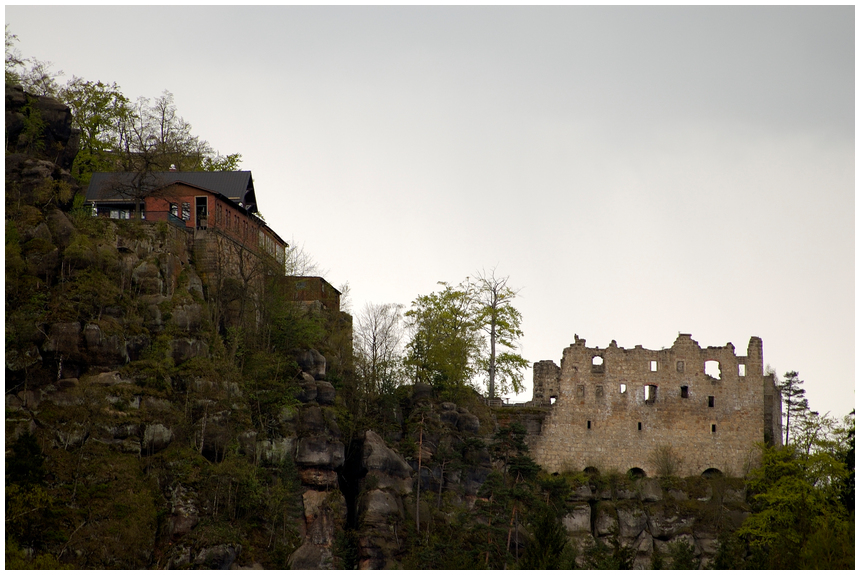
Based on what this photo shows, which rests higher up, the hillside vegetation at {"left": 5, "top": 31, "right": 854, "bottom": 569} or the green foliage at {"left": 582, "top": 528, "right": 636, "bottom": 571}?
the hillside vegetation at {"left": 5, "top": 31, "right": 854, "bottom": 569}

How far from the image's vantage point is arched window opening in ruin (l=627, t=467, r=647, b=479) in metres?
60.7

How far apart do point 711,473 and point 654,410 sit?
4.76 metres

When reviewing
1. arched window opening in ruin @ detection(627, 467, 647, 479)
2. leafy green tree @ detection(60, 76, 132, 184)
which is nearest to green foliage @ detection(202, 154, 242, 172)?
leafy green tree @ detection(60, 76, 132, 184)

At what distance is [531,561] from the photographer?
152 feet

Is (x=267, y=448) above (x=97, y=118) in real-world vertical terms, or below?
below

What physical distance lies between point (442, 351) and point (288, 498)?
50.6ft

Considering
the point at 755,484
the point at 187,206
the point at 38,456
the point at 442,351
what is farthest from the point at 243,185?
the point at 755,484

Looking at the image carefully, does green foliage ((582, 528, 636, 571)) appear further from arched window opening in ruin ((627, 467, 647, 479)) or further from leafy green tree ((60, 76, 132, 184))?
leafy green tree ((60, 76, 132, 184))

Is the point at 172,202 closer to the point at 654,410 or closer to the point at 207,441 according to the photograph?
the point at 207,441

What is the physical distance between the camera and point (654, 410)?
61500mm

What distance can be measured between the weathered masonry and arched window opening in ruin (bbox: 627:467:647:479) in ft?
0.20

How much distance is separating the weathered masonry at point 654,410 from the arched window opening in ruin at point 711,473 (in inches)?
4.8

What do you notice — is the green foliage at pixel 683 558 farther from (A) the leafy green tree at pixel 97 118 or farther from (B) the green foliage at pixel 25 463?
(A) the leafy green tree at pixel 97 118

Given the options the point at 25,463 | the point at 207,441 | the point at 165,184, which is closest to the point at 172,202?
the point at 165,184
